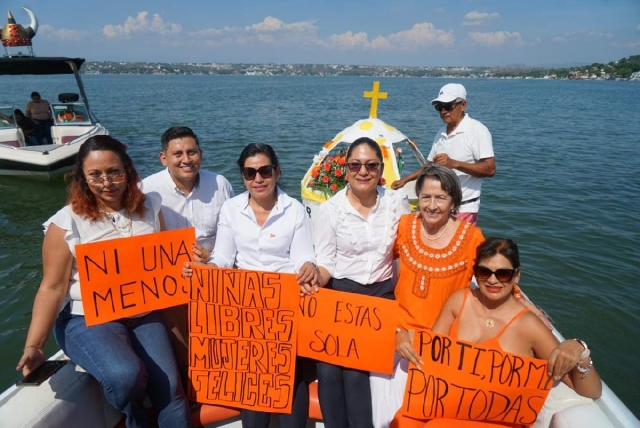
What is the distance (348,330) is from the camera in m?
2.72

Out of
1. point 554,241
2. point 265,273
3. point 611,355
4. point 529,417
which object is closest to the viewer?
point 529,417

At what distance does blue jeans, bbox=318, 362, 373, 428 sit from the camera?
267cm

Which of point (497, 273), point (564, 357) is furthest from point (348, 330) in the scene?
point (564, 357)

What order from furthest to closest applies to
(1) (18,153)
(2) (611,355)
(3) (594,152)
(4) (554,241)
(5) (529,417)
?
(3) (594,152)
(1) (18,153)
(4) (554,241)
(2) (611,355)
(5) (529,417)

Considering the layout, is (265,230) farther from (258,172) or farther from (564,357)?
(564,357)

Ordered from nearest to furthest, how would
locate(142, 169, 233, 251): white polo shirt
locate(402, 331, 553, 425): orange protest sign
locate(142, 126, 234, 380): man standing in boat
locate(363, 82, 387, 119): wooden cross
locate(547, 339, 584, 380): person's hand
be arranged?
locate(547, 339, 584, 380): person's hand, locate(402, 331, 553, 425): orange protest sign, locate(142, 126, 234, 380): man standing in boat, locate(142, 169, 233, 251): white polo shirt, locate(363, 82, 387, 119): wooden cross

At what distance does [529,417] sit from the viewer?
2.39 meters

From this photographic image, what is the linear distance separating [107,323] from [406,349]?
6.32ft

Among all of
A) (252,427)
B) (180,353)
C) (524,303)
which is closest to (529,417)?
(524,303)

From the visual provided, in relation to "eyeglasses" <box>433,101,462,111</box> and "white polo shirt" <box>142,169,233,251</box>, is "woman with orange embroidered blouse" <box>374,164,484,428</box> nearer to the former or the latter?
"white polo shirt" <box>142,169,233,251</box>

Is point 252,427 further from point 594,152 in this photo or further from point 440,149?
point 594,152

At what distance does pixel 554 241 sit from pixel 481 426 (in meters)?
7.64

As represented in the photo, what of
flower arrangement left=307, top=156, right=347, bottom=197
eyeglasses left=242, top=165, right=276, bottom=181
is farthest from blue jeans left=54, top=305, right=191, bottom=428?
flower arrangement left=307, top=156, right=347, bottom=197

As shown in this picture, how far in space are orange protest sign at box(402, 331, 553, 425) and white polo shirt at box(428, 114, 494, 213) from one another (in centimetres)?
242
